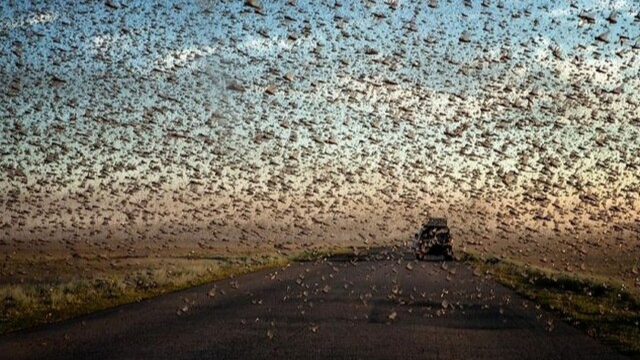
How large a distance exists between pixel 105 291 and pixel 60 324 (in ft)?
30.2

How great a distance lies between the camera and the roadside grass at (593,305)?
1537 centimetres

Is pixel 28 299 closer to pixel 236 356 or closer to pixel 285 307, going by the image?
pixel 285 307

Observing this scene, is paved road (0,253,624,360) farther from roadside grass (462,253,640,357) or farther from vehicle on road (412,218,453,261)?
vehicle on road (412,218,453,261)

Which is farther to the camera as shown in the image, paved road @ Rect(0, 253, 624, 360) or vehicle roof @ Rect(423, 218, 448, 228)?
vehicle roof @ Rect(423, 218, 448, 228)

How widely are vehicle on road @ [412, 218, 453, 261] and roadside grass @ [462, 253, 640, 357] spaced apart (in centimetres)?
1031

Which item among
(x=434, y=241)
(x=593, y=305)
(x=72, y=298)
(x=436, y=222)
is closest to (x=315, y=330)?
(x=72, y=298)

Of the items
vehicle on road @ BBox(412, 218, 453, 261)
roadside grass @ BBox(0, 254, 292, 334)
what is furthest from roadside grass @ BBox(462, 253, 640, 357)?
roadside grass @ BBox(0, 254, 292, 334)

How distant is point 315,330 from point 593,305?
10750 mm

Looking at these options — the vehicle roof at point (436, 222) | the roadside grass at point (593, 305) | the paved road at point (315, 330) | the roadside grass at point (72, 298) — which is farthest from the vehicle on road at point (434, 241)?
the paved road at point (315, 330)

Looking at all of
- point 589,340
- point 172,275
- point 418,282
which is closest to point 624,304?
point 418,282

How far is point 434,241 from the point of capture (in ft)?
152

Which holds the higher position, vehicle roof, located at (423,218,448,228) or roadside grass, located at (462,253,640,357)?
roadside grass, located at (462,253,640,357)

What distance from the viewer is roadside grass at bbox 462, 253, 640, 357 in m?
15.4

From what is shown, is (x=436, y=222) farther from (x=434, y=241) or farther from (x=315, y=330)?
(x=315, y=330)
